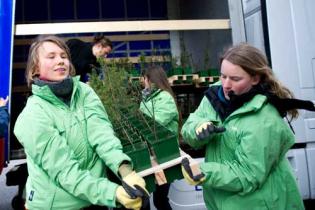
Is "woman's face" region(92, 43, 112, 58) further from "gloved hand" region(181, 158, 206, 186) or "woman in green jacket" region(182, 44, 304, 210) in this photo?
"gloved hand" region(181, 158, 206, 186)

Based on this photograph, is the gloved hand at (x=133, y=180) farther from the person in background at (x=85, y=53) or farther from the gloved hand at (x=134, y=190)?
the person in background at (x=85, y=53)

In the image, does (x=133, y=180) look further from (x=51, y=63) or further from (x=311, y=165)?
(x=311, y=165)

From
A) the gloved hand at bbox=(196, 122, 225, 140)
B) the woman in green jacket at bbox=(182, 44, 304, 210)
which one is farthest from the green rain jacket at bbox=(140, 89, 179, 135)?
the gloved hand at bbox=(196, 122, 225, 140)

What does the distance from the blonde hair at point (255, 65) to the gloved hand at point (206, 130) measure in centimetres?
36

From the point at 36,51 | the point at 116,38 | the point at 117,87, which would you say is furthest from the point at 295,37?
the point at 116,38

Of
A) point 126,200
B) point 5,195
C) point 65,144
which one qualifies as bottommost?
point 5,195

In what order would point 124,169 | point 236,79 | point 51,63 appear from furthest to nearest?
point 236,79, point 51,63, point 124,169

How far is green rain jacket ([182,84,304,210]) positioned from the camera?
2.04 m

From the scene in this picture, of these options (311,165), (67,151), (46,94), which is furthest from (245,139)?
(311,165)

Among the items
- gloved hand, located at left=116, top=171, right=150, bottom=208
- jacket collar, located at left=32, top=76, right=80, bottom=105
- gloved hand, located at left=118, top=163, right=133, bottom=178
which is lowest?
gloved hand, located at left=116, top=171, right=150, bottom=208

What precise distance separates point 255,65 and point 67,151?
1.04m

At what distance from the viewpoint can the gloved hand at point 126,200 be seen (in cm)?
169

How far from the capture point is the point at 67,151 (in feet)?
6.13

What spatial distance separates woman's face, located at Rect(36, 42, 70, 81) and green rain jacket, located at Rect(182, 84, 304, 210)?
0.69 meters
